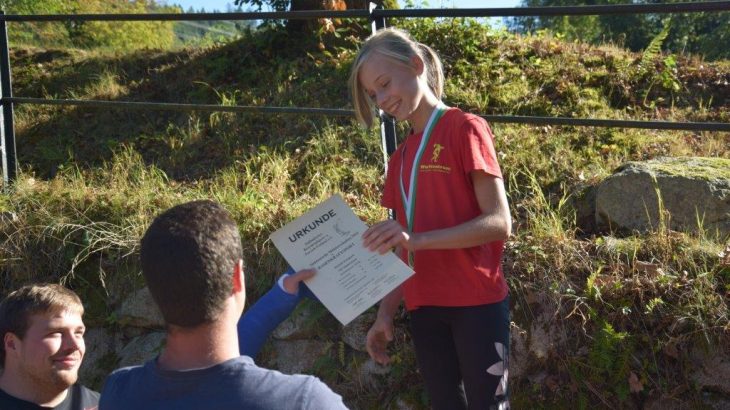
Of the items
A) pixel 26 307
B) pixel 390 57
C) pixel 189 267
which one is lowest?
pixel 26 307

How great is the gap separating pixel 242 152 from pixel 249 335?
3.70m

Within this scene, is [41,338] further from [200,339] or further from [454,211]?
[454,211]

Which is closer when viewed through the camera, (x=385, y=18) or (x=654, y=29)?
(x=385, y=18)

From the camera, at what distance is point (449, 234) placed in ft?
8.08

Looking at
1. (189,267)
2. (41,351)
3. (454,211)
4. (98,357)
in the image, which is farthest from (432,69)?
(98,357)

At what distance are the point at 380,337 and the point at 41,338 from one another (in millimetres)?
1236

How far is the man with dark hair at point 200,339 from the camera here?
1.70 meters

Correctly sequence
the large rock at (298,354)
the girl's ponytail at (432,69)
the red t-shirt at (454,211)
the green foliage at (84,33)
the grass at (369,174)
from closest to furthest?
1. the red t-shirt at (454,211)
2. the girl's ponytail at (432,69)
3. the grass at (369,174)
4. the large rock at (298,354)
5. the green foliage at (84,33)

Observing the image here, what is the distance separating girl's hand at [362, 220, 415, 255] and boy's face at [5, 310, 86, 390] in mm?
1284

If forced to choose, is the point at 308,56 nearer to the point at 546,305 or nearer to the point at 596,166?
the point at 596,166

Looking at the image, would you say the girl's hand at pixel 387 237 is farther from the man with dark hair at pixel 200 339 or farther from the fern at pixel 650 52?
the fern at pixel 650 52

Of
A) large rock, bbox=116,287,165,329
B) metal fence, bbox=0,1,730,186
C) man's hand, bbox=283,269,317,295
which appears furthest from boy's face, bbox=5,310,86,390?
metal fence, bbox=0,1,730,186

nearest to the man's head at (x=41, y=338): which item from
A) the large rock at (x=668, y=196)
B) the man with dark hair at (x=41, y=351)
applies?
the man with dark hair at (x=41, y=351)

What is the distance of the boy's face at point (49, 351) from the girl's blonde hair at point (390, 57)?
1.34 m
